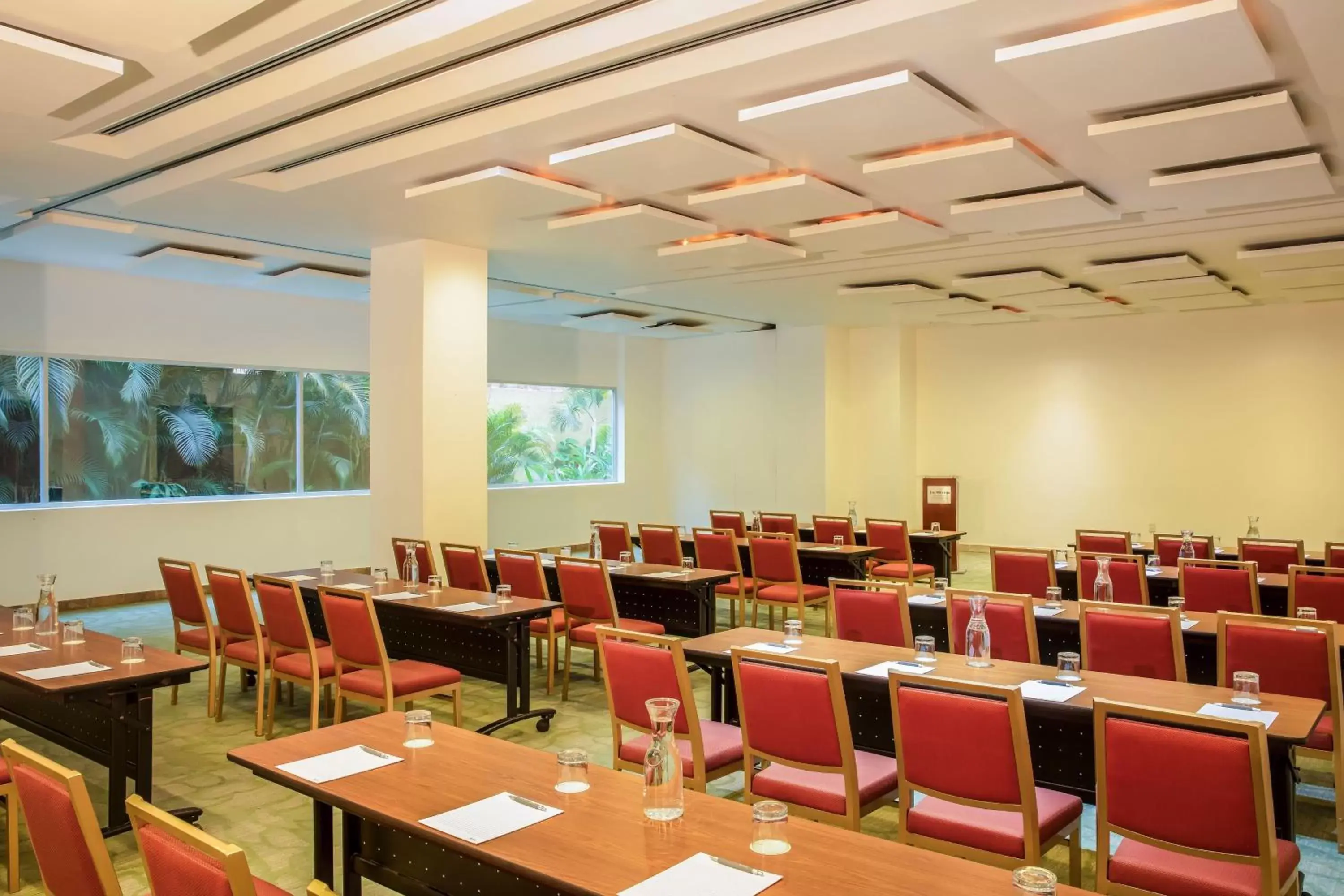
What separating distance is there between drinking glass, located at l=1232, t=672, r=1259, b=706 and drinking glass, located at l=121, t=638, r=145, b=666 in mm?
4083

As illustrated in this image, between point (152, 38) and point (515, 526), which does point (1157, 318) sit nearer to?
point (515, 526)

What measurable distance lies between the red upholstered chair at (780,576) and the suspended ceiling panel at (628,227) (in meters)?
2.53

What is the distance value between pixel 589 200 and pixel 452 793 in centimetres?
508

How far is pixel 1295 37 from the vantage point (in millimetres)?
4352

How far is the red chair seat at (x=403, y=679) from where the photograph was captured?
4980 millimetres

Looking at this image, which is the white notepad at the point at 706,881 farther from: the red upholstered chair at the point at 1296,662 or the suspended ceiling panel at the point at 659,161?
the suspended ceiling panel at the point at 659,161

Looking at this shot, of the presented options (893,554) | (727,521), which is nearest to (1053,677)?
(893,554)

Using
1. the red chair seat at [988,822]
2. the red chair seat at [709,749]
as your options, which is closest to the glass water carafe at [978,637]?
the red chair seat at [988,822]

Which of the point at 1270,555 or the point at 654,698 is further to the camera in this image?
the point at 1270,555

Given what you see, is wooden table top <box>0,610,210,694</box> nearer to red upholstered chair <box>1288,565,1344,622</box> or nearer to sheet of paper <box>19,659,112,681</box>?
sheet of paper <box>19,659,112,681</box>

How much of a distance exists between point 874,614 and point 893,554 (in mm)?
4763

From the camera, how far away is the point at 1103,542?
8.23 meters

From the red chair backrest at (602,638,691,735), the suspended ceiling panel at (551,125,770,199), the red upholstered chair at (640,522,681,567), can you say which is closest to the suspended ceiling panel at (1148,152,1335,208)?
the suspended ceiling panel at (551,125,770,199)

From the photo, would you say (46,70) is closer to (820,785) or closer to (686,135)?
(686,135)
